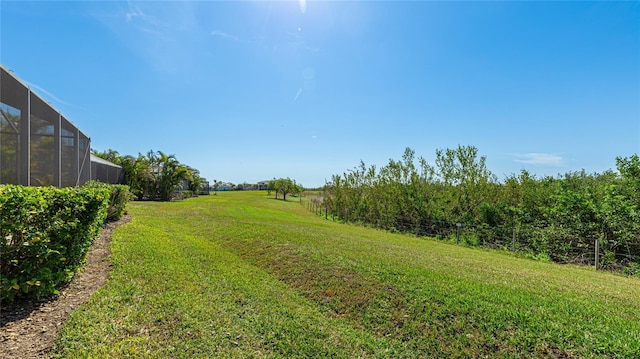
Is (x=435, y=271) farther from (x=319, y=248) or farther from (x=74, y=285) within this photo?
(x=74, y=285)

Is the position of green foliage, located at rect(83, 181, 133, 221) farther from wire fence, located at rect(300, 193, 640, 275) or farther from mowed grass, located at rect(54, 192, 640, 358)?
wire fence, located at rect(300, 193, 640, 275)

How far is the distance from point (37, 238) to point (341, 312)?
4208 mm

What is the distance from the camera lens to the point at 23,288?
10.9 ft

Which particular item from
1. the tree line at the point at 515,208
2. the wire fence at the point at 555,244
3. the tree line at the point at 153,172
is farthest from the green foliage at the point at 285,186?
the wire fence at the point at 555,244

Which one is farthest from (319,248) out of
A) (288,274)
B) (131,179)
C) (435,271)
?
(131,179)

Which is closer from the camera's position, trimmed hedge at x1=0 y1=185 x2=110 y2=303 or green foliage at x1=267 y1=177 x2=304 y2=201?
trimmed hedge at x1=0 y1=185 x2=110 y2=303

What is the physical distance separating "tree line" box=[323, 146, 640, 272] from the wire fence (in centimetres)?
3

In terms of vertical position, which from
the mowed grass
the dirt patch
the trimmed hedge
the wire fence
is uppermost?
the trimmed hedge

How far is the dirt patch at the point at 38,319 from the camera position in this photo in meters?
2.85

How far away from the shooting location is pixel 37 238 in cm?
336

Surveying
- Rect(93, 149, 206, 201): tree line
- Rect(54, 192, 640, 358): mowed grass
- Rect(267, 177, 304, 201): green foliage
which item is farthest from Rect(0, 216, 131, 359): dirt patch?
Rect(267, 177, 304, 201): green foliage

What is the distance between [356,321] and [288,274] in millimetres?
2281

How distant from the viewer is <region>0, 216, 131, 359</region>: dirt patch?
2852 mm

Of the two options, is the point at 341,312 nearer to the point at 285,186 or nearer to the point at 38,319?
the point at 38,319
